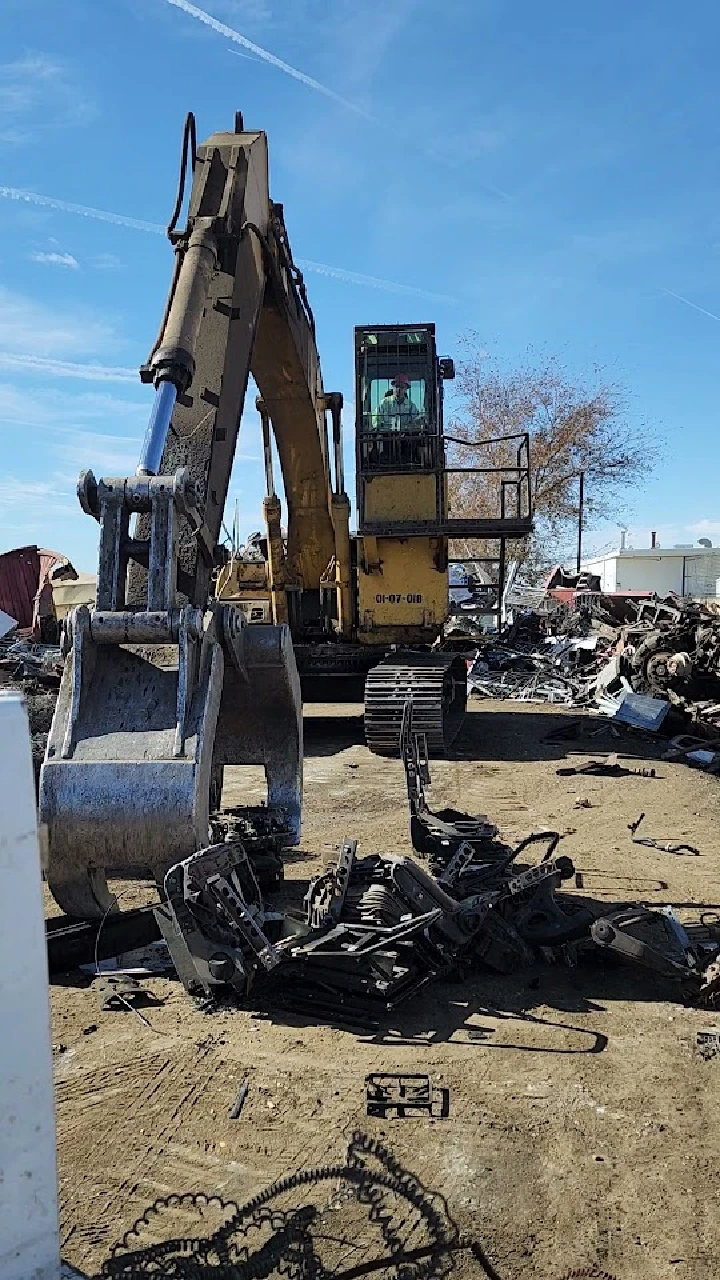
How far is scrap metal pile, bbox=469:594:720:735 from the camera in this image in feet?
46.0

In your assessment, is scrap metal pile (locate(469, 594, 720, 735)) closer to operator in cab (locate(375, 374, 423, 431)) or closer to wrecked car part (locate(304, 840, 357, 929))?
operator in cab (locate(375, 374, 423, 431))

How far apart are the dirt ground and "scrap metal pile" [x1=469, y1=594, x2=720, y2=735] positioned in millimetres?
8716

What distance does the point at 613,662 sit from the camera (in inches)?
629

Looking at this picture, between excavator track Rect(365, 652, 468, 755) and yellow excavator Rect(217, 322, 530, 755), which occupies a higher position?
yellow excavator Rect(217, 322, 530, 755)

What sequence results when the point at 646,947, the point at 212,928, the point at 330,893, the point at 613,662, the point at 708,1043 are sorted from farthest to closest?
the point at 613,662 < the point at 330,893 < the point at 646,947 < the point at 212,928 < the point at 708,1043

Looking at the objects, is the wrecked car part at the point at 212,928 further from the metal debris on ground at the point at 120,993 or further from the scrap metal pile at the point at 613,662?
the scrap metal pile at the point at 613,662

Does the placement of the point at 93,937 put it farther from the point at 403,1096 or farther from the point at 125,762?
the point at 403,1096

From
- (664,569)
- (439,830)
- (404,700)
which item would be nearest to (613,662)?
(404,700)

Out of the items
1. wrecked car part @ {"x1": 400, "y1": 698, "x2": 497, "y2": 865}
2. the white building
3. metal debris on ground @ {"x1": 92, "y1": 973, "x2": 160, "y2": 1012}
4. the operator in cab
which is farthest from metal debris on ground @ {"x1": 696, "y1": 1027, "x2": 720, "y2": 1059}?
the white building

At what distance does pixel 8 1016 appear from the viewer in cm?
176

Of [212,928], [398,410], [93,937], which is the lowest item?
[93,937]

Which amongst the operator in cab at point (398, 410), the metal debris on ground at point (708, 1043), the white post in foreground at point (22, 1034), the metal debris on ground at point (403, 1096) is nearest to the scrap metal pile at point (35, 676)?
the operator in cab at point (398, 410)

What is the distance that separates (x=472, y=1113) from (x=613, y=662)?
12.9 meters

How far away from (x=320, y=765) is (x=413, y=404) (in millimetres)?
4525
